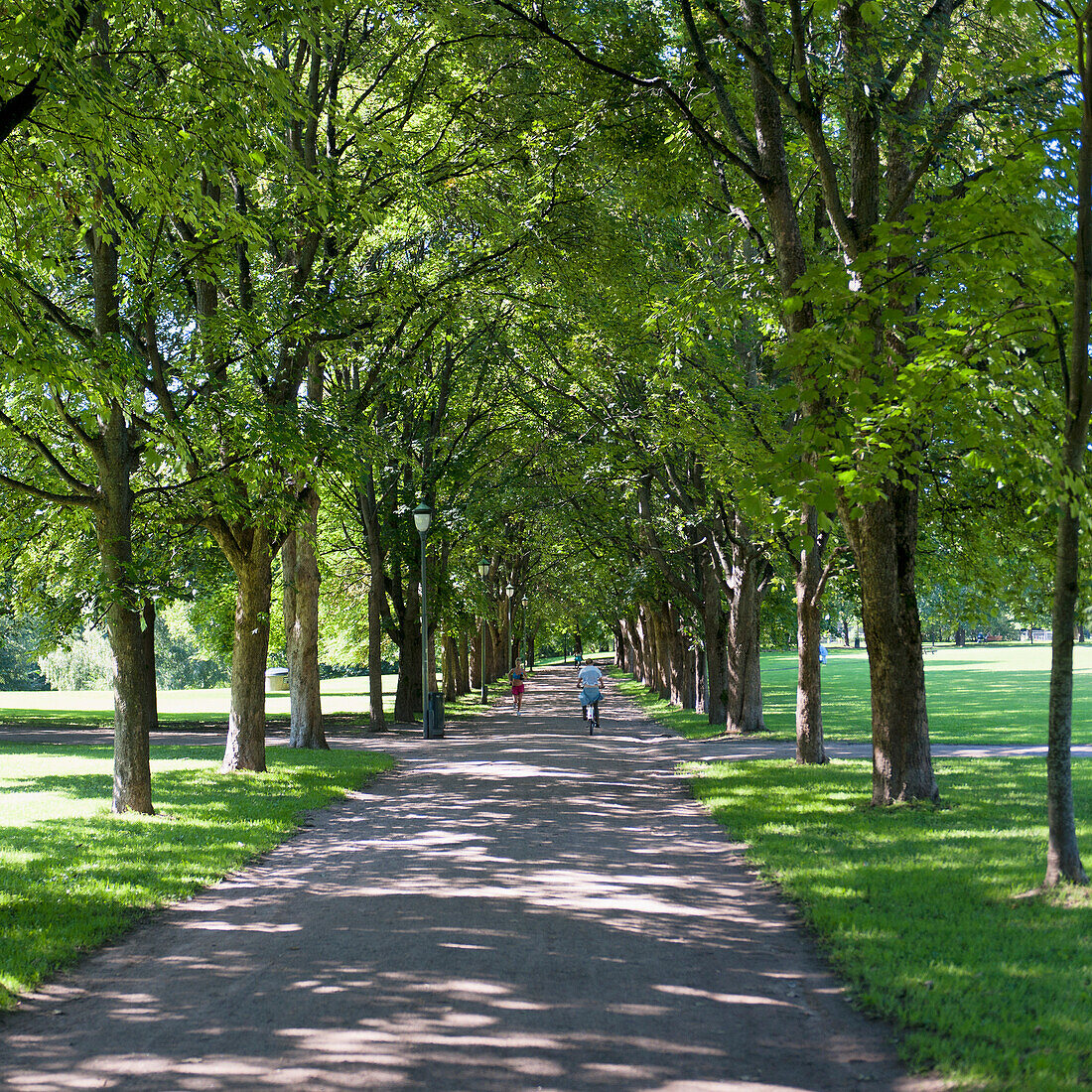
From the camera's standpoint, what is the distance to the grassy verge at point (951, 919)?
4.30 metres

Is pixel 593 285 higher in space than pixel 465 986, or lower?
higher

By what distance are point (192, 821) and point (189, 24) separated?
299 inches

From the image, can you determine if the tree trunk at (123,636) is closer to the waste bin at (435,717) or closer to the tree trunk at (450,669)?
the waste bin at (435,717)

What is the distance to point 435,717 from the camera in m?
23.5

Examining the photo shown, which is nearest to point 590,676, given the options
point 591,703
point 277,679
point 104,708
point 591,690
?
point 591,690

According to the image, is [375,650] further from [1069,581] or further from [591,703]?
[1069,581]

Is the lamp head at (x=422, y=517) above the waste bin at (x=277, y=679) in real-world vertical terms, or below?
above

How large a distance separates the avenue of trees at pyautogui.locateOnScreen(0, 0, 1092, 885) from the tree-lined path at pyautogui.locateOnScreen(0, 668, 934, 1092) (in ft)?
8.69

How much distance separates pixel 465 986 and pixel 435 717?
60.5 feet

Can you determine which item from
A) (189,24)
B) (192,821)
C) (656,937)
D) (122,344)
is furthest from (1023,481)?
(192,821)

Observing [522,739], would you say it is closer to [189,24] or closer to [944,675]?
[189,24]

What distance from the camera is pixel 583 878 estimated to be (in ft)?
26.3

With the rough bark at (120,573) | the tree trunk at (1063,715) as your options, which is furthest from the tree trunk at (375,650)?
the tree trunk at (1063,715)

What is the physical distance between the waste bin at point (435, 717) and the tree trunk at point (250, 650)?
26.0ft
